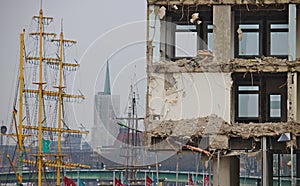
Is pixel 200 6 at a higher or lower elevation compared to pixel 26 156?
higher

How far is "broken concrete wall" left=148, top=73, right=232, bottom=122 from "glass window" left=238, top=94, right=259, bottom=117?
2.93m

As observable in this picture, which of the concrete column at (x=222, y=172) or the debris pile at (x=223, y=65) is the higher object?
the debris pile at (x=223, y=65)

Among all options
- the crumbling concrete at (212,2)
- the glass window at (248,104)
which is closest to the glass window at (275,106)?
the glass window at (248,104)

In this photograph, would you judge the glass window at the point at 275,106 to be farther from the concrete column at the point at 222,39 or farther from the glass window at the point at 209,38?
the concrete column at the point at 222,39

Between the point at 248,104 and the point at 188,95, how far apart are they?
4304 mm

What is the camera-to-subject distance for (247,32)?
31.9 metres

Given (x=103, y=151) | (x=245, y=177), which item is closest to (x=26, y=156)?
(x=103, y=151)

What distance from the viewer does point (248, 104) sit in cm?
3138

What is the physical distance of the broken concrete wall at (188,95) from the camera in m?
27.9

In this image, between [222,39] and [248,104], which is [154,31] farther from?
[248,104]

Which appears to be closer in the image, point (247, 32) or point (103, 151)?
point (247, 32)

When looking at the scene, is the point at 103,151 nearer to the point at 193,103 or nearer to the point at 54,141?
the point at 54,141

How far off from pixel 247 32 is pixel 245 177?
23.3m

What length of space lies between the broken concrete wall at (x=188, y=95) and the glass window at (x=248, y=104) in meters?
2.93
